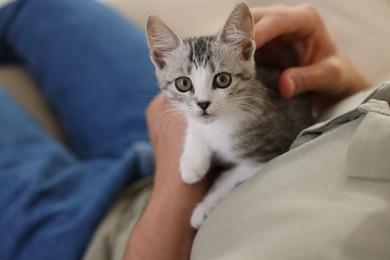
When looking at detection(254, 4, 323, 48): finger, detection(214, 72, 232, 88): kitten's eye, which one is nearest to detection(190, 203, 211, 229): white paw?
detection(214, 72, 232, 88): kitten's eye

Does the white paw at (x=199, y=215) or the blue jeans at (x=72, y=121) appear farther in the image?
the blue jeans at (x=72, y=121)

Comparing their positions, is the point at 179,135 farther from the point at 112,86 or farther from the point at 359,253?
the point at 359,253

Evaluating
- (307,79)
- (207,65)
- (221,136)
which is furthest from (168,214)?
(307,79)

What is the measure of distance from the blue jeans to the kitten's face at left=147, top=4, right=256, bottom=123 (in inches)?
11.7

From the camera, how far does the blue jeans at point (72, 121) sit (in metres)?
0.88

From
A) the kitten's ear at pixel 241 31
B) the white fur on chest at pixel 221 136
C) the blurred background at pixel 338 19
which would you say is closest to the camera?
the kitten's ear at pixel 241 31

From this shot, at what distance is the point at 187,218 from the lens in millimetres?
802

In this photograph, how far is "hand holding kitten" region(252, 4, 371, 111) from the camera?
848 millimetres

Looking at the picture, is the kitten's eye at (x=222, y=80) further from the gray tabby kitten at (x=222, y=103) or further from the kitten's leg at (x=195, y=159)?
the kitten's leg at (x=195, y=159)

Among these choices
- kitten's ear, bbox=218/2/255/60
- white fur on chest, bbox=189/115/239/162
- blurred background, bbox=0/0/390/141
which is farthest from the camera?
blurred background, bbox=0/0/390/141

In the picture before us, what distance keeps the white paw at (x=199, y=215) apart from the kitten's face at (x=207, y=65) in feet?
0.50

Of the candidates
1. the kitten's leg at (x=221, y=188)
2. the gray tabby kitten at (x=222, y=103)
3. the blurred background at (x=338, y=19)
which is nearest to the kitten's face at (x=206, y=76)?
the gray tabby kitten at (x=222, y=103)

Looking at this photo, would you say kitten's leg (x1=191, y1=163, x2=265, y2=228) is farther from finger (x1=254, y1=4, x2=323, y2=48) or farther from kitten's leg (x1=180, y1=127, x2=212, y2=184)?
finger (x1=254, y1=4, x2=323, y2=48)

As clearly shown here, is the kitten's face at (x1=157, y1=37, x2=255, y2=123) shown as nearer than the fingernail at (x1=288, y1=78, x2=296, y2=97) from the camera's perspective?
Yes
